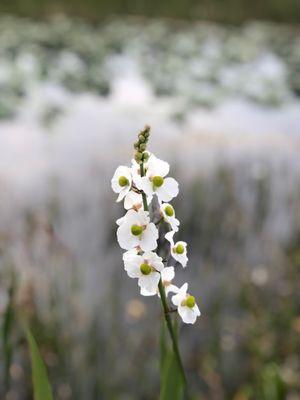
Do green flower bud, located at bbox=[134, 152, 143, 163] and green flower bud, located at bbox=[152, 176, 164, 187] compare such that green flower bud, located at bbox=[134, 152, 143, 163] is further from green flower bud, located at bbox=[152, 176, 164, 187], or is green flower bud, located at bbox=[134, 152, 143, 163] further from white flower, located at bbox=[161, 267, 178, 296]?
white flower, located at bbox=[161, 267, 178, 296]

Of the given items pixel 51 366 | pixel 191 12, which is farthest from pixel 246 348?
pixel 191 12

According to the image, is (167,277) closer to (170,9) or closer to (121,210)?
(121,210)

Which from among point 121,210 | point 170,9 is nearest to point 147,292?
point 121,210

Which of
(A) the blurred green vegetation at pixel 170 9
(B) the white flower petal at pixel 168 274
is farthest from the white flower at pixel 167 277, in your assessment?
(A) the blurred green vegetation at pixel 170 9

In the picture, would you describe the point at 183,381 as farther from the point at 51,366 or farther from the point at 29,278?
the point at 29,278

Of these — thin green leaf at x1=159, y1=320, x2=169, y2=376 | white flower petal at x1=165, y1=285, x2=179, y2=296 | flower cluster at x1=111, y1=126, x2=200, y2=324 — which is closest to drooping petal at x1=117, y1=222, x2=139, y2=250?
flower cluster at x1=111, y1=126, x2=200, y2=324
